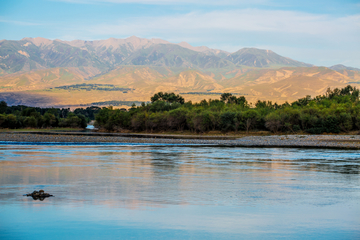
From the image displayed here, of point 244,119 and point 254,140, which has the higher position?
point 244,119

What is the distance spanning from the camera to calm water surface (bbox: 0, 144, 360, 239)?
615 inches

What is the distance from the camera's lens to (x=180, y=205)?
20.1 meters

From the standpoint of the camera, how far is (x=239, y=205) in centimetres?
2009

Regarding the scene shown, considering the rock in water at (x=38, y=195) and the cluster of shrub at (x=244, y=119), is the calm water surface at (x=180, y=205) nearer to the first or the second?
the rock in water at (x=38, y=195)

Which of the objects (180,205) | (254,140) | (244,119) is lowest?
(254,140)

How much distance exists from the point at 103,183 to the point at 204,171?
414 inches

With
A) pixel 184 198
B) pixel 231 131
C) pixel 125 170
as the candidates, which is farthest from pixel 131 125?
pixel 184 198

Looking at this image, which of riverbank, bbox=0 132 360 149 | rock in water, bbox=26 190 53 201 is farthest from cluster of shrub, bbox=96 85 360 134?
rock in water, bbox=26 190 53 201

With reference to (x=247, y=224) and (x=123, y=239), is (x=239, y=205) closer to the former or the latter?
(x=247, y=224)

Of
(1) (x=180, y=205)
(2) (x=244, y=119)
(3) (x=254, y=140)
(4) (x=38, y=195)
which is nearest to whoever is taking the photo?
(1) (x=180, y=205)

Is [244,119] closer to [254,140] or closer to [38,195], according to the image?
[254,140]

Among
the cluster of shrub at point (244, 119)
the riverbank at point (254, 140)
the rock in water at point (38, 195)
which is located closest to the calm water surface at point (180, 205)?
the rock in water at point (38, 195)

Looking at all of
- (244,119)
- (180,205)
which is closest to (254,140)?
(244,119)

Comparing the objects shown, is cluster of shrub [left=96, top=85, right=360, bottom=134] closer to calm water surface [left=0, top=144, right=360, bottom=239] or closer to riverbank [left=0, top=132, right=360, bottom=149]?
riverbank [left=0, top=132, right=360, bottom=149]
